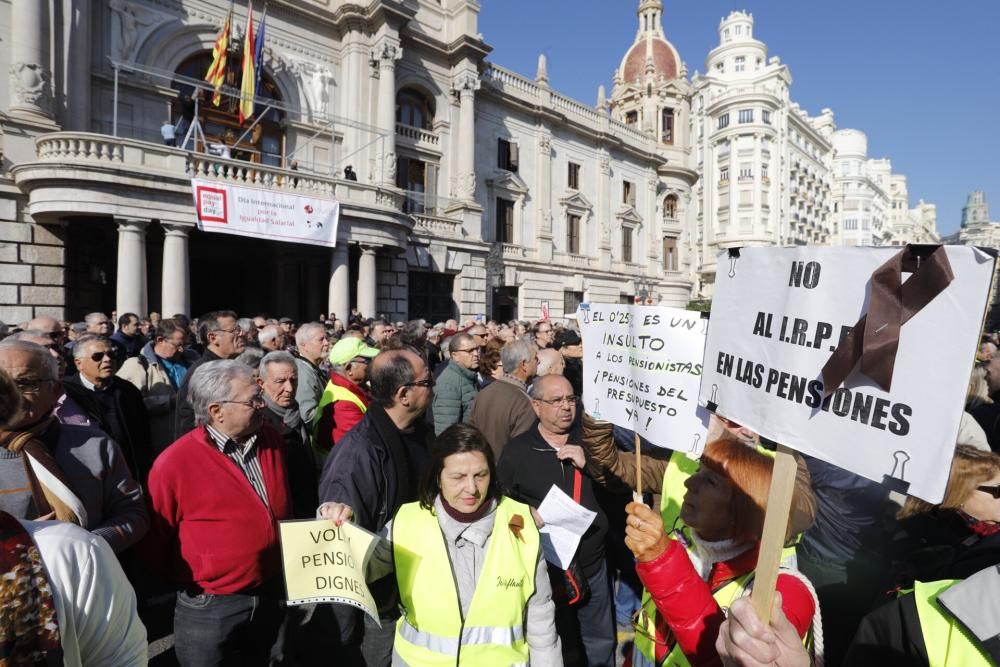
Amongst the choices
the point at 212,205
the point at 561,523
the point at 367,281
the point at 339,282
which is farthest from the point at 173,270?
the point at 561,523

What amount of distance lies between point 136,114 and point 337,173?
5618mm

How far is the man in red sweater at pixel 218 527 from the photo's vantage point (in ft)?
8.01

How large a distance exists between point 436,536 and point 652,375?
1.32 metres

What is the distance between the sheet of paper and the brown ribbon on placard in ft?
5.86

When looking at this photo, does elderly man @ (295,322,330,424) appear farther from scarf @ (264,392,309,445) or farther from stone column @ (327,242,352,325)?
stone column @ (327,242,352,325)

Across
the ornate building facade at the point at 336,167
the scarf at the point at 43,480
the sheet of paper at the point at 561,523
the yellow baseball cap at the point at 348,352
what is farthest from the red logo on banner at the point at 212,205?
the sheet of paper at the point at 561,523

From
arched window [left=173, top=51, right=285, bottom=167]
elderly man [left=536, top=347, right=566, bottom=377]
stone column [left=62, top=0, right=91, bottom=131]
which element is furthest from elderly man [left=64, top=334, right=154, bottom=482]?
arched window [left=173, top=51, right=285, bottom=167]

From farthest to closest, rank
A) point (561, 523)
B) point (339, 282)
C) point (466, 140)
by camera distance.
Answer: point (466, 140) → point (339, 282) → point (561, 523)

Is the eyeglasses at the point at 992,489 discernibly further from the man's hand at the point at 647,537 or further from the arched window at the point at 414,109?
the arched window at the point at 414,109

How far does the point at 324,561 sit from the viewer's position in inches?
80.4

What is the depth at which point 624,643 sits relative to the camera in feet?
11.8

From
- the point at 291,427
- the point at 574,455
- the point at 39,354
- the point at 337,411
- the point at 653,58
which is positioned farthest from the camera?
the point at 653,58

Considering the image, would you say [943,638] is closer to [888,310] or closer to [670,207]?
[888,310]

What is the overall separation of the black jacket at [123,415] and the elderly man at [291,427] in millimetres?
981
